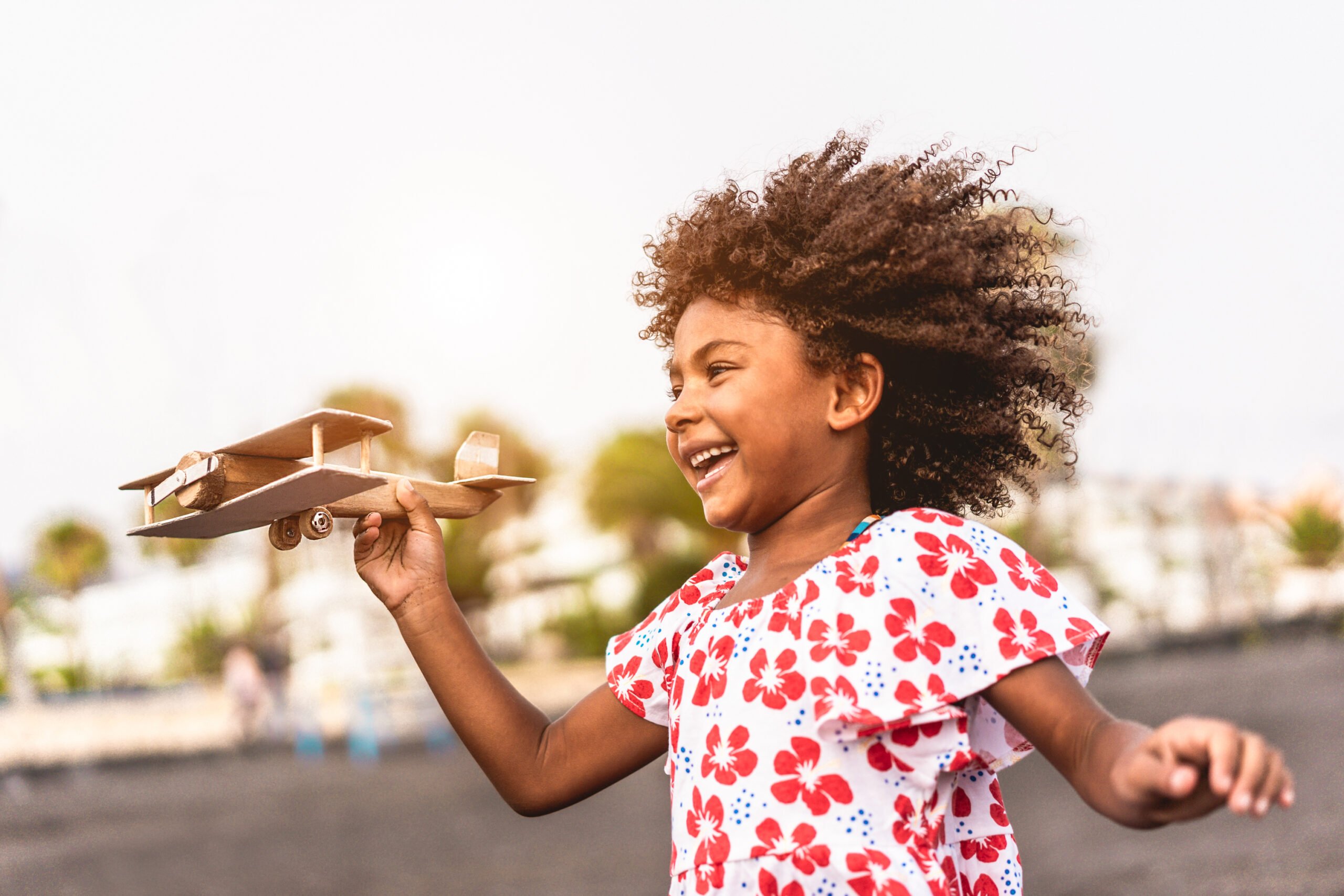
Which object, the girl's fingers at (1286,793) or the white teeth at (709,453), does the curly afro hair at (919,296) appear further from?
the girl's fingers at (1286,793)

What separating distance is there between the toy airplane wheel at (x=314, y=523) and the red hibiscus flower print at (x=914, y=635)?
2.97 feet

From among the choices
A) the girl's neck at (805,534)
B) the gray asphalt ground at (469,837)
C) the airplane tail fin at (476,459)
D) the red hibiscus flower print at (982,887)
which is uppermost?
the airplane tail fin at (476,459)

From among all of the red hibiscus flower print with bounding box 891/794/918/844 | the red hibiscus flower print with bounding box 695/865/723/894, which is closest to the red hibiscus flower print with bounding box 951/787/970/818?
the red hibiscus flower print with bounding box 891/794/918/844

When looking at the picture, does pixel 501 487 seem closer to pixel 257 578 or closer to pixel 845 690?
pixel 845 690

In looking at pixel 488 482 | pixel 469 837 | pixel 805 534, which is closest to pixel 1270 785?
pixel 805 534

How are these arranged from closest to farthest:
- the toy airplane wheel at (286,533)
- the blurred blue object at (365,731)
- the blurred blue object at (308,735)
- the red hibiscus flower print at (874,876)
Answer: the red hibiscus flower print at (874,876) < the toy airplane wheel at (286,533) < the blurred blue object at (365,731) < the blurred blue object at (308,735)

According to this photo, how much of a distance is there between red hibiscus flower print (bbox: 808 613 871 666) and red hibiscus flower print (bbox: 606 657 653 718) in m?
0.43

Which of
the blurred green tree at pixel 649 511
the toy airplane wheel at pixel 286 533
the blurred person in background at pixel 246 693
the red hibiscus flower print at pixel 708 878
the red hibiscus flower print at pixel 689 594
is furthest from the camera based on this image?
the blurred green tree at pixel 649 511

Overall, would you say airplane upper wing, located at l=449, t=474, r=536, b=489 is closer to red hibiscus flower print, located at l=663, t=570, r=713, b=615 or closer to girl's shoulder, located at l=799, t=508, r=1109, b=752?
red hibiscus flower print, located at l=663, t=570, r=713, b=615

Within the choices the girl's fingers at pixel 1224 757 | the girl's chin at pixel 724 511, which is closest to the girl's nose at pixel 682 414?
the girl's chin at pixel 724 511

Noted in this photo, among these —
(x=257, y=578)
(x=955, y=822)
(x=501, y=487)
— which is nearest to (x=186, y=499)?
(x=501, y=487)

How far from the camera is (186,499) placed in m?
1.90

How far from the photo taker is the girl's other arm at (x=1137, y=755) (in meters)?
1.33

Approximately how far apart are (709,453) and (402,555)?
58 cm
